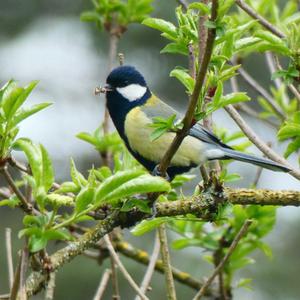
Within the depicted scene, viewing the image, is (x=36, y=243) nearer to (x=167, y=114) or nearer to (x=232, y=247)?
(x=232, y=247)

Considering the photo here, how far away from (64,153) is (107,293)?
51.9 inches

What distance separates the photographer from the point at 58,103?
7438 mm

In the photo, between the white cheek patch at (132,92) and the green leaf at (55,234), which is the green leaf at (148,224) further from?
the white cheek patch at (132,92)

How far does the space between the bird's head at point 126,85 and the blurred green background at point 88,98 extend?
2.09 m

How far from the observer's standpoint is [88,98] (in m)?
7.62

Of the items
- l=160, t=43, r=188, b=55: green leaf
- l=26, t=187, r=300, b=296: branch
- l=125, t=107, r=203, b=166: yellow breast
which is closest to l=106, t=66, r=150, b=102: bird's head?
l=125, t=107, r=203, b=166: yellow breast

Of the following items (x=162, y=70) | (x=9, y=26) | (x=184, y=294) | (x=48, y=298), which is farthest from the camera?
(x=9, y=26)

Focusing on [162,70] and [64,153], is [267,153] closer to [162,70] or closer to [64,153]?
[64,153]

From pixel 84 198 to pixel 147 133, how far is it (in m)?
1.30

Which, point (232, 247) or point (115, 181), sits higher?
point (115, 181)

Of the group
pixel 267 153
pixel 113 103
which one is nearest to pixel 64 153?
pixel 113 103

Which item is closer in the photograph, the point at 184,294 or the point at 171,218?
the point at 171,218

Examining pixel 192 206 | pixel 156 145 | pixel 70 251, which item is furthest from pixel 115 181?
pixel 156 145

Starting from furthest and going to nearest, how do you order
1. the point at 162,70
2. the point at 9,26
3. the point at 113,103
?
the point at 9,26, the point at 162,70, the point at 113,103
